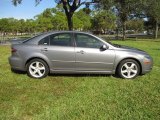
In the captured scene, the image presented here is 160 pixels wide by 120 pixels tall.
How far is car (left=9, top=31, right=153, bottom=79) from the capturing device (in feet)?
26.9

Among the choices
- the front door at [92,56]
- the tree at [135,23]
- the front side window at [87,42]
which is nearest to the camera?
the front door at [92,56]

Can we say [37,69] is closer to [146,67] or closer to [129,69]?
[129,69]

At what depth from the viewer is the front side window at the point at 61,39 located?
834cm

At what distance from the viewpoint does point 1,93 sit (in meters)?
6.62

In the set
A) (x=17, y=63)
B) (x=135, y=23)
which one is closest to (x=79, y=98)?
(x=17, y=63)

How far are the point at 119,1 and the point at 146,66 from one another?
65.2ft

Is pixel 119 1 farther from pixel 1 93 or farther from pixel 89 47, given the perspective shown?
pixel 1 93

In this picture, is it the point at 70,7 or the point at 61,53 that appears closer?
the point at 61,53

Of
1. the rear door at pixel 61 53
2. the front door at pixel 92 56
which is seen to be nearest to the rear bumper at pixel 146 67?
the front door at pixel 92 56

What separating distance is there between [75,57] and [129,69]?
169 centimetres

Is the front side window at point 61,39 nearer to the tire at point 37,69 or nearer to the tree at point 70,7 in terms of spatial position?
the tire at point 37,69

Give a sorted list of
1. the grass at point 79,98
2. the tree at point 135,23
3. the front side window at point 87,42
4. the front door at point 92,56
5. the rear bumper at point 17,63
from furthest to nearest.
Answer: the tree at point 135,23
the rear bumper at point 17,63
the front side window at point 87,42
the front door at point 92,56
the grass at point 79,98

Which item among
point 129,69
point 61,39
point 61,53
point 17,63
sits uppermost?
point 61,39

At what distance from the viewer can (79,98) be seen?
20.2 ft
